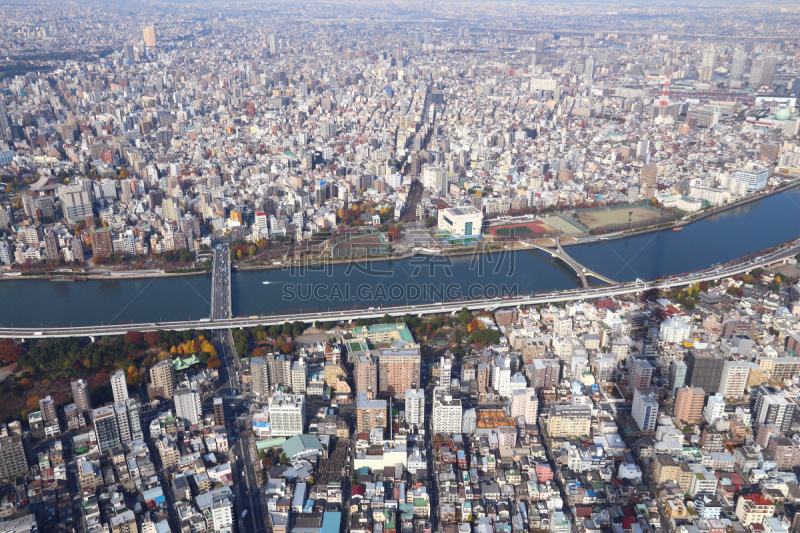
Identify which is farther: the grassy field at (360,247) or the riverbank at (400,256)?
the grassy field at (360,247)

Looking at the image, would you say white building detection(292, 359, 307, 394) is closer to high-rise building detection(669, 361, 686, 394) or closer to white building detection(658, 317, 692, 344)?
high-rise building detection(669, 361, 686, 394)

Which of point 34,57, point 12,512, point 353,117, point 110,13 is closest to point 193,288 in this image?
point 12,512

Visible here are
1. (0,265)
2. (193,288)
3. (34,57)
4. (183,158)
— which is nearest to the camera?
(193,288)

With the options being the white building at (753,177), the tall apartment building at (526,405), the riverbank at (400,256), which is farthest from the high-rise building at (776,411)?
the white building at (753,177)

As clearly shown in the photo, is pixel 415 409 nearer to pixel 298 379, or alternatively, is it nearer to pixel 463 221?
pixel 298 379

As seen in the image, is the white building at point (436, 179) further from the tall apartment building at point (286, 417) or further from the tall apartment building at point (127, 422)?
the tall apartment building at point (127, 422)

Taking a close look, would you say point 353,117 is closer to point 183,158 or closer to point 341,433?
point 183,158

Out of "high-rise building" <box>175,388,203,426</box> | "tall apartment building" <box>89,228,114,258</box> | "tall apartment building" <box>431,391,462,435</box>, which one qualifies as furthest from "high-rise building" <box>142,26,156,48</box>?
"tall apartment building" <box>431,391,462,435</box>
